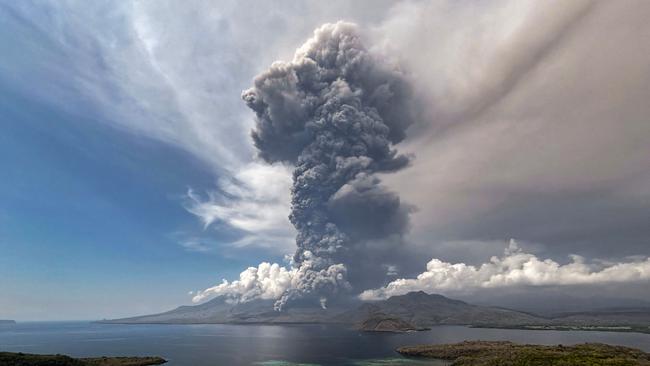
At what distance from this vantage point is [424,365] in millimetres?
196250

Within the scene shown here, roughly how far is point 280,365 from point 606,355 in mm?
147117

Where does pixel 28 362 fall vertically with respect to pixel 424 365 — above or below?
above

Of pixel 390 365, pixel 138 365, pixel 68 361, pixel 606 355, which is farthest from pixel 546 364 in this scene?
pixel 68 361

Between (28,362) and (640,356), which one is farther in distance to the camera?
(640,356)

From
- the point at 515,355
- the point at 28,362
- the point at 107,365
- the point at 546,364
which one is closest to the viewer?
the point at 546,364

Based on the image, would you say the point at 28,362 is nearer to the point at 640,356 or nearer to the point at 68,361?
the point at 68,361

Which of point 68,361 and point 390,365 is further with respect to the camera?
point 390,365

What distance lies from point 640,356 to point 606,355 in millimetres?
45856

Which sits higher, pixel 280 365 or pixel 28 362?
pixel 28 362

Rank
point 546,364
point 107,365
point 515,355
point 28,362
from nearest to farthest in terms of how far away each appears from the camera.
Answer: point 546,364 < point 28,362 < point 515,355 < point 107,365

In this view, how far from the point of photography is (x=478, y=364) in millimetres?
171750

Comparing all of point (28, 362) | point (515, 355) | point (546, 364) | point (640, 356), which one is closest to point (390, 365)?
point (515, 355)

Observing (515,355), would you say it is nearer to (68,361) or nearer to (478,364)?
(478,364)

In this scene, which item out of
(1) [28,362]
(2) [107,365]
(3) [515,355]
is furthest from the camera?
(2) [107,365]
